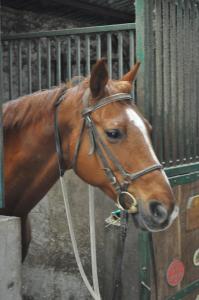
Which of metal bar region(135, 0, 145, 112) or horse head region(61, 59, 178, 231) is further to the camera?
metal bar region(135, 0, 145, 112)

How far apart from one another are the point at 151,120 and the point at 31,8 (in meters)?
3.93

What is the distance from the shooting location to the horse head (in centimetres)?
241

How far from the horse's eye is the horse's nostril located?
1.42ft

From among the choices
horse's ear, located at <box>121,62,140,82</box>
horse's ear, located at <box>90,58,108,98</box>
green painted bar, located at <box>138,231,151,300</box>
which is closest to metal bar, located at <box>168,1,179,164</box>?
horse's ear, located at <box>121,62,140,82</box>

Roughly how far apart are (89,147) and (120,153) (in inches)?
9.0

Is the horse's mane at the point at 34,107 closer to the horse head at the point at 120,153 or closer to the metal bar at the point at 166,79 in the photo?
the horse head at the point at 120,153

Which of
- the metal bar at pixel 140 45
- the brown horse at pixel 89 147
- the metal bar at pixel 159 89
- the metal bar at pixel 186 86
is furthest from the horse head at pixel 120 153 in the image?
the metal bar at pixel 186 86

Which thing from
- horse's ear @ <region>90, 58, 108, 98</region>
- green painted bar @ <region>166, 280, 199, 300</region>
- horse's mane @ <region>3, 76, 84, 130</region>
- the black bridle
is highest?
horse's ear @ <region>90, 58, 108, 98</region>

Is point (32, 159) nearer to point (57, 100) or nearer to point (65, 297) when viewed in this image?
point (57, 100)

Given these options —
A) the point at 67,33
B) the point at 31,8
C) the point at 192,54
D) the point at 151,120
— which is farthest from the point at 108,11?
the point at 151,120

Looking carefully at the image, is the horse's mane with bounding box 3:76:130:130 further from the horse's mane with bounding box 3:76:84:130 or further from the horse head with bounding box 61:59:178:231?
the horse head with bounding box 61:59:178:231

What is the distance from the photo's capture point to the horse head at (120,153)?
2.41 meters

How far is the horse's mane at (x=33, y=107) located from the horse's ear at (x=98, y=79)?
377 millimetres

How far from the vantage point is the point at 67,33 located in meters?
4.01
